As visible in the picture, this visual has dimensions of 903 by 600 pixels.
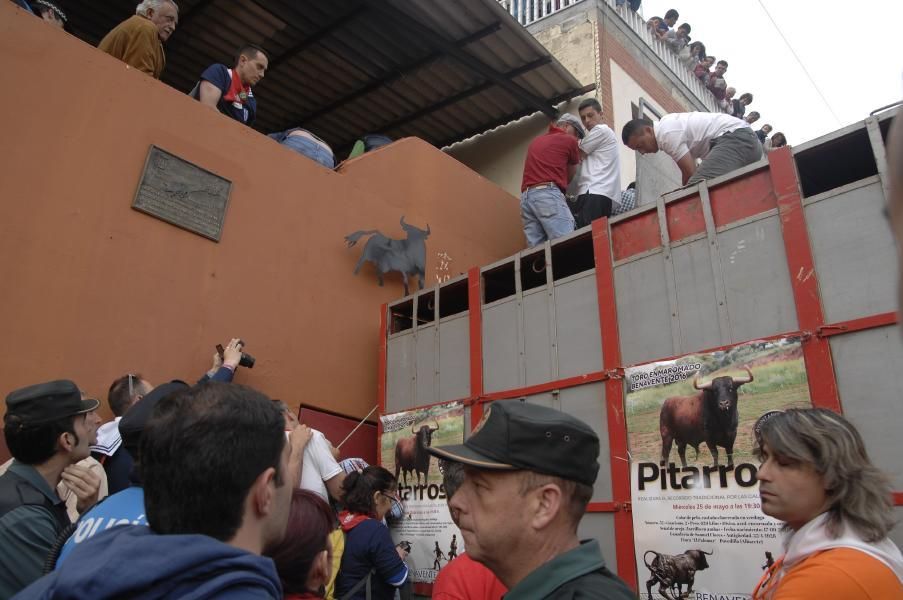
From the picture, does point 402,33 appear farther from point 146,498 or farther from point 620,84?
point 146,498

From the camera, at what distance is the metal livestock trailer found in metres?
3.55

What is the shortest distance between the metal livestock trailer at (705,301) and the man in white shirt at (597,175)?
1.75 meters

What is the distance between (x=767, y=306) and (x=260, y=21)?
7.23m

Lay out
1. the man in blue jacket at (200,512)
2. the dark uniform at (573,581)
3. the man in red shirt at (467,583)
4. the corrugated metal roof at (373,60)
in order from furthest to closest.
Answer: the corrugated metal roof at (373,60) < the man in red shirt at (467,583) < the dark uniform at (573,581) < the man in blue jacket at (200,512)

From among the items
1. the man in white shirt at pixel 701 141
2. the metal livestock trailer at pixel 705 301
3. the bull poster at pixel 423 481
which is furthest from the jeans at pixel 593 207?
the bull poster at pixel 423 481

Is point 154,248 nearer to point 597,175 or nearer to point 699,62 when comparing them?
point 597,175

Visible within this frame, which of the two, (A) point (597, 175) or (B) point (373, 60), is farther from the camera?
(B) point (373, 60)

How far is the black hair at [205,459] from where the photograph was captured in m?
1.39

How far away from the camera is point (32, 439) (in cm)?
274

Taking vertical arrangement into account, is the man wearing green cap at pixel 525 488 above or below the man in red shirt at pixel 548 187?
below

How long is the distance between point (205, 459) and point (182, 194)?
4.88 meters

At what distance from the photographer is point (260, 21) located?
26.8 ft

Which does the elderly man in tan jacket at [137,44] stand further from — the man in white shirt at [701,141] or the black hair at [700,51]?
the black hair at [700,51]

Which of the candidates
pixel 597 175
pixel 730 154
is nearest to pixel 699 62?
pixel 597 175
